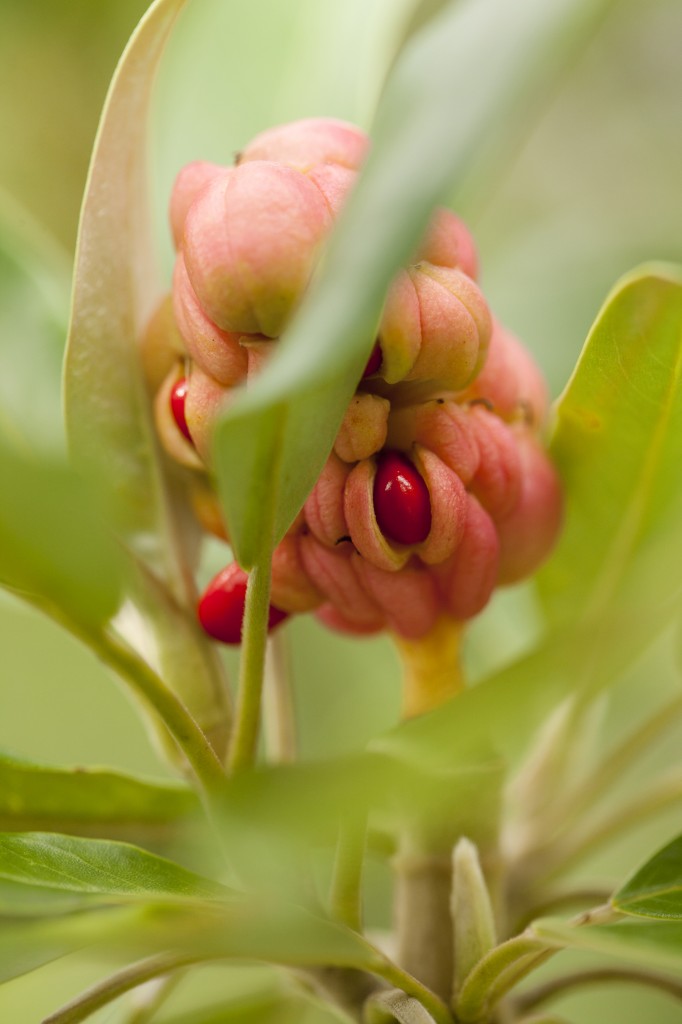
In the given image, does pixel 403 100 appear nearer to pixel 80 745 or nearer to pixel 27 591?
pixel 27 591

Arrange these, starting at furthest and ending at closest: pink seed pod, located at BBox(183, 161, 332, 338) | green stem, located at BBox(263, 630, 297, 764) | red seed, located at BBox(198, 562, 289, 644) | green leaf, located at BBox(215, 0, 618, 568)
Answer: green stem, located at BBox(263, 630, 297, 764) < red seed, located at BBox(198, 562, 289, 644) < pink seed pod, located at BBox(183, 161, 332, 338) < green leaf, located at BBox(215, 0, 618, 568)

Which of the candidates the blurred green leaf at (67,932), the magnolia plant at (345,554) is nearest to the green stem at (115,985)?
the magnolia plant at (345,554)

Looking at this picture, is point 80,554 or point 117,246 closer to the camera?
point 80,554

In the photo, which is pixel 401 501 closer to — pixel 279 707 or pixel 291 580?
pixel 291 580

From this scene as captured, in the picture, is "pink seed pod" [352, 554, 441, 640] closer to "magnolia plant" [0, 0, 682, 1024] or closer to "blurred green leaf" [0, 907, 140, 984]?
"magnolia plant" [0, 0, 682, 1024]

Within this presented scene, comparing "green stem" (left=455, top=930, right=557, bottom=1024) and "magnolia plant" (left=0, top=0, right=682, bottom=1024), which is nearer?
"magnolia plant" (left=0, top=0, right=682, bottom=1024)

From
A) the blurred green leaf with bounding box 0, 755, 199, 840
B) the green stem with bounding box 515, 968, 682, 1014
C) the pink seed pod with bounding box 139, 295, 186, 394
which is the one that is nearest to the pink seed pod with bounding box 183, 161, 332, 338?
the pink seed pod with bounding box 139, 295, 186, 394

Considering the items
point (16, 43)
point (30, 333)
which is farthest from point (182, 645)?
point (16, 43)
